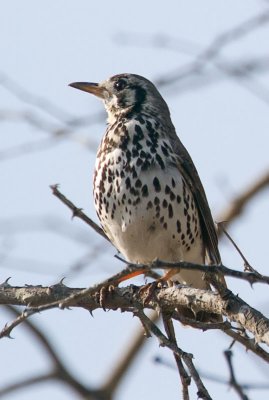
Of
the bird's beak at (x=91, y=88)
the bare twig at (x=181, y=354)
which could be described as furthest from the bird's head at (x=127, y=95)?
the bare twig at (x=181, y=354)

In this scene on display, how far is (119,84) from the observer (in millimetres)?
8141

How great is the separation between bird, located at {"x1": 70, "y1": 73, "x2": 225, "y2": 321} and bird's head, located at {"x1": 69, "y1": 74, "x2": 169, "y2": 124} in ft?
0.30

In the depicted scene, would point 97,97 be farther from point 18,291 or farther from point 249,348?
point 249,348

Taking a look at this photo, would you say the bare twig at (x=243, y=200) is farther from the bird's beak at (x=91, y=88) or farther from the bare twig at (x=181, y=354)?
the bare twig at (x=181, y=354)

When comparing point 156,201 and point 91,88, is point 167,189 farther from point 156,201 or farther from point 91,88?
point 91,88

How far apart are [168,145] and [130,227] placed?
28.0 inches

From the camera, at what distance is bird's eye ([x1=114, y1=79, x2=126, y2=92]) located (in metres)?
8.10

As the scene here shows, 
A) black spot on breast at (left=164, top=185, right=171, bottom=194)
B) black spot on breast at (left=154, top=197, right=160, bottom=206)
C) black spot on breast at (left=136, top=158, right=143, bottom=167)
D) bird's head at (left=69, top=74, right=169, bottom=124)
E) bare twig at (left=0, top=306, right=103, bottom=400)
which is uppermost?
bird's head at (left=69, top=74, right=169, bottom=124)

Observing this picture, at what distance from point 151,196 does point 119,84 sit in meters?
1.71

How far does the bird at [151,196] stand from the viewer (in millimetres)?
6770

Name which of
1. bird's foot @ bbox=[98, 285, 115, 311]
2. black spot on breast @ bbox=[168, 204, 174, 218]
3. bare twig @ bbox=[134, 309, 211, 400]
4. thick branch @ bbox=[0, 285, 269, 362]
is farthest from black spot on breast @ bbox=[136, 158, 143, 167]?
bare twig @ bbox=[134, 309, 211, 400]

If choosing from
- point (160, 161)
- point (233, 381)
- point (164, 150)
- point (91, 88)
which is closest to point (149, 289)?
point (160, 161)

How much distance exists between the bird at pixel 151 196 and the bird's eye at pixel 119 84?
50 cm

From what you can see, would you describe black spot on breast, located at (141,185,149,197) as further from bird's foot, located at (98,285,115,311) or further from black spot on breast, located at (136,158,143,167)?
bird's foot, located at (98,285,115,311)
